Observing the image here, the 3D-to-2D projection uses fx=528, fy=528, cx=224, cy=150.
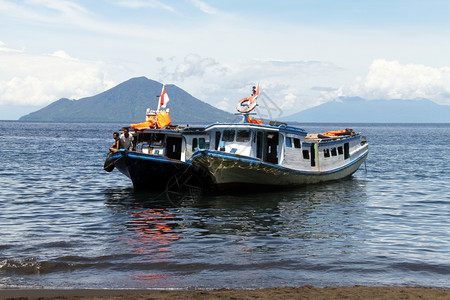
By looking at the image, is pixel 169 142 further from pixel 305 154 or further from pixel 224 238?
pixel 224 238

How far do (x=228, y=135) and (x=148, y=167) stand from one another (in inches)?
192

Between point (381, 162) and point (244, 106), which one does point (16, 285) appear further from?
point (381, 162)

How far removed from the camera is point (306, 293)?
11664 millimetres

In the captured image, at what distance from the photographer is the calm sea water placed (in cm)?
1370

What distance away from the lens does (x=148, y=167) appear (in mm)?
29969

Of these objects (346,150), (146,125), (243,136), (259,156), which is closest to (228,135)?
(243,136)

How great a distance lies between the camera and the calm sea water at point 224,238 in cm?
1370

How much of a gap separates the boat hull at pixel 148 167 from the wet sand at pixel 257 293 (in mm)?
16488

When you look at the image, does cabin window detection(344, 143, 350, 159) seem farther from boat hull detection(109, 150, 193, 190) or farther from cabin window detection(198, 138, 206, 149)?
boat hull detection(109, 150, 193, 190)

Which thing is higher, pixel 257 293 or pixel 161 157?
pixel 161 157

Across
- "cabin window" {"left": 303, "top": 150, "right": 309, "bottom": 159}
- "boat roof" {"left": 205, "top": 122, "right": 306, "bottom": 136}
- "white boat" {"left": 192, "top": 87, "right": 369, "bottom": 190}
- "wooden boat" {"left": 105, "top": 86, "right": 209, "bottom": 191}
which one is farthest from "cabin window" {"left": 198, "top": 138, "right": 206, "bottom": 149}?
"cabin window" {"left": 303, "top": 150, "right": 309, "bottom": 159}

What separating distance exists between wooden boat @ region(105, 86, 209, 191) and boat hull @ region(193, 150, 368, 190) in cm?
175

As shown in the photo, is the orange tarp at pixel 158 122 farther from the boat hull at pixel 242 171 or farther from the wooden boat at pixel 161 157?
the boat hull at pixel 242 171

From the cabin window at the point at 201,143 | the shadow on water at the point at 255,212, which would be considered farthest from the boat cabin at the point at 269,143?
the cabin window at the point at 201,143
